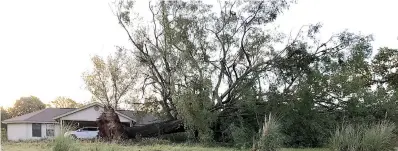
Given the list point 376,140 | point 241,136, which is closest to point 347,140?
point 376,140

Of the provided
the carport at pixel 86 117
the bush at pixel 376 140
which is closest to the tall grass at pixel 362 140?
the bush at pixel 376 140

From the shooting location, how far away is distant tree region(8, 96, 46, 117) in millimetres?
36400

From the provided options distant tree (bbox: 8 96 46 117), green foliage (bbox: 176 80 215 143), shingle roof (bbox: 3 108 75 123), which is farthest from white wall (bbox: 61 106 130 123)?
green foliage (bbox: 176 80 215 143)

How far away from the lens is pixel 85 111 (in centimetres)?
3125

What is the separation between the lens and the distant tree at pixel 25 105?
3640 cm

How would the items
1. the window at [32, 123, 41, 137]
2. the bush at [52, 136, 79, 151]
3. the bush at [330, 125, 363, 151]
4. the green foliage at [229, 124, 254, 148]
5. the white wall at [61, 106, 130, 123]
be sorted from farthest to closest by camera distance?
the white wall at [61, 106, 130, 123]
the window at [32, 123, 41, 137]
the green foliage at [229, 124, 254, 148]
the bush at [330, 125, 363, 151]
the bush at [52, 136, 79, 151]

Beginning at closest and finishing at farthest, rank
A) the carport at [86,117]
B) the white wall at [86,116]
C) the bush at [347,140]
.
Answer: the bush at [347,140] < the carport at [86,117] < the white wall at [86,116]

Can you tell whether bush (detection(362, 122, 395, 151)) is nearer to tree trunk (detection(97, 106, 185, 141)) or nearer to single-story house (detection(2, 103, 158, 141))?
tree trunk (detection(97, 106, 185, 141))

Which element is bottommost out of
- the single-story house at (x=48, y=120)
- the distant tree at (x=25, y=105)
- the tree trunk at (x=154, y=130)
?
the tree trunk at (x=154, y=130)

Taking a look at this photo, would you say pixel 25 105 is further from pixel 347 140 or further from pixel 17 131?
pixel 347 140

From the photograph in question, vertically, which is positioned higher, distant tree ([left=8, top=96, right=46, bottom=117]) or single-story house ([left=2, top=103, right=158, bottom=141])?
distant tree ([left=8, top=96, right=46, bottom=117])

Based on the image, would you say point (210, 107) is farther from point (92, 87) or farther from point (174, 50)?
point (92, 87)

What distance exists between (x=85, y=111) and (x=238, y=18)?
15824 millimetres

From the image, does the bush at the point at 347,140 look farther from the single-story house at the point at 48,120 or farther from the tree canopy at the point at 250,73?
the single-story house at the point at 48,120
